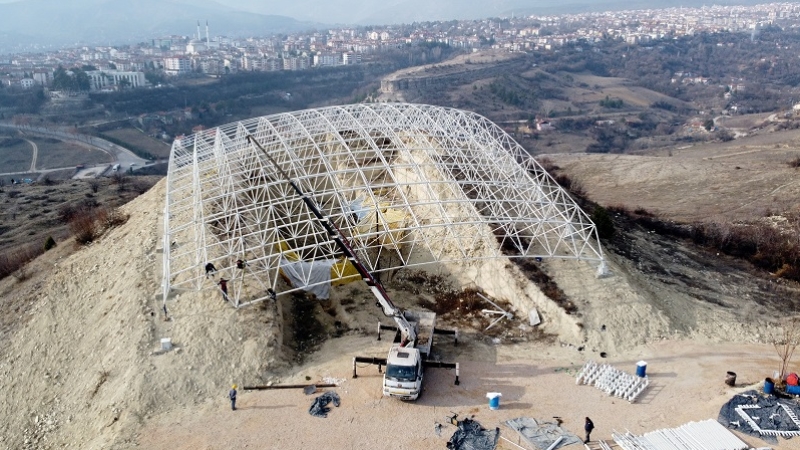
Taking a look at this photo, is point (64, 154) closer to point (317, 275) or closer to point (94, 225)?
point (94, 225)

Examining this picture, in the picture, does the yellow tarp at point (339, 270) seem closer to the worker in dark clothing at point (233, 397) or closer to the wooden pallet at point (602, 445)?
the worker in dark clothing at point (233, 397)

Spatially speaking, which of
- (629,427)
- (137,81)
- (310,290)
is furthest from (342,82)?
(629,427)

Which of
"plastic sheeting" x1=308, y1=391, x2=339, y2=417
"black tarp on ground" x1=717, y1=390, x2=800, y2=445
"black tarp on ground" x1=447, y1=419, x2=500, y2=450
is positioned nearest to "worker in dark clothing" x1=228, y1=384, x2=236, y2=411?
"plastic sheeting" x1=308, y1=391, x2=339, y2=417

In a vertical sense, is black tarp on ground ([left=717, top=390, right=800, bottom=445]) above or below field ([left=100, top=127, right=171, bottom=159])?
above

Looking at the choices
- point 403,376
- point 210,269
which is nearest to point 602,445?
point 403,376

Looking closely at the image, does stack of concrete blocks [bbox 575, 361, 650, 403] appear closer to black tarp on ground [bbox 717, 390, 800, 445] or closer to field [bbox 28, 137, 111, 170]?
black tarp on ground [bbox 717, 390, 800, 445]

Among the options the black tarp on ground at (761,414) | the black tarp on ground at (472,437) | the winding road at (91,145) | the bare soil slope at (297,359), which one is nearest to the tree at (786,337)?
the bare soil slope at (297,359)

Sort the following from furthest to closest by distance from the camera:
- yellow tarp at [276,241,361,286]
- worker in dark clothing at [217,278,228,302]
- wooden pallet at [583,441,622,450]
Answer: yellow tarp at [276,241,361,286] → worker in dark clothing at [217,278,228,302] → wooden pallet at [583,441,622,450]
